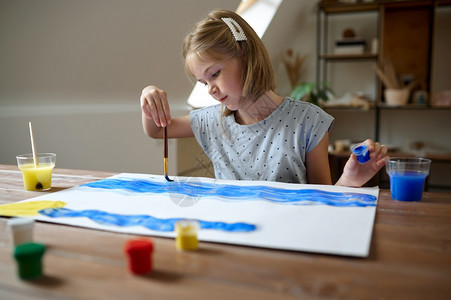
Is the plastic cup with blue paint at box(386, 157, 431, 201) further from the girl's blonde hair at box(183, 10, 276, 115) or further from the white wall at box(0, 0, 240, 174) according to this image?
the white wall at box(0, 0, 240, 174)

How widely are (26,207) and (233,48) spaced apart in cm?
76

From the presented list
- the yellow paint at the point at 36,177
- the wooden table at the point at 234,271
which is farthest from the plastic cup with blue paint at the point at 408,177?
the yellow paint at the point at 36,177

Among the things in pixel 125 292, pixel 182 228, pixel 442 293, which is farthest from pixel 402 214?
pixel 125 292

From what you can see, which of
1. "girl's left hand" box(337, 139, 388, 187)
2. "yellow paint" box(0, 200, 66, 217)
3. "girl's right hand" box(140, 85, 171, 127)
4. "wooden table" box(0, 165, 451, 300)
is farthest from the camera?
"girl's right hand" box(140, 85, 171, 127)

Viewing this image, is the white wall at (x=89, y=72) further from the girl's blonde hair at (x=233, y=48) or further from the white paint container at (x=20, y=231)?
the white paint container at (x=20, y=231)

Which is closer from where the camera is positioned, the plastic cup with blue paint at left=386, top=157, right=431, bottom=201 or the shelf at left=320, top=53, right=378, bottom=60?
the plastic cup with blue paint at left=386, top=157, right=431, bottom=201

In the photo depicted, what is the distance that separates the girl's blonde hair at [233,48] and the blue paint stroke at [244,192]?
0.40 metres

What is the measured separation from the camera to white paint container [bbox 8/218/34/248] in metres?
0.63

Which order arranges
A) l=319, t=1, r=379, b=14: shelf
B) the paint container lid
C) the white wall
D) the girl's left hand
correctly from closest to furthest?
the paint container lid
the girl's left hand
the white wall
l=319, t=1, r=379, b=14: shelf

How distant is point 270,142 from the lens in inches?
53.9

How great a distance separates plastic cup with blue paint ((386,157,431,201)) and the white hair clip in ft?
1.98

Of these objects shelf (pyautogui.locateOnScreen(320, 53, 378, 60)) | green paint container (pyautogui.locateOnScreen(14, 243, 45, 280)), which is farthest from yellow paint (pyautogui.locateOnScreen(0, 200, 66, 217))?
shelf (pyautogui.locateOnScreen(320, 53, 378, 60))

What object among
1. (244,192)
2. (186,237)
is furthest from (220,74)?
(186,237)

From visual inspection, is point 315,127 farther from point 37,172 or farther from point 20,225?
point 20,225
